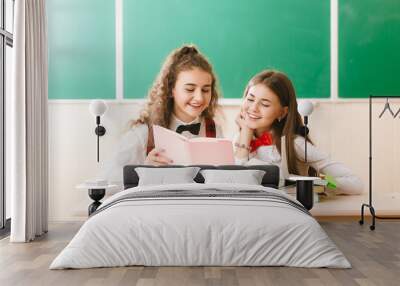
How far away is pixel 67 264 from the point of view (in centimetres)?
422

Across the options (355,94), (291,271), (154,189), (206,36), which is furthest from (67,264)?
(355,94)

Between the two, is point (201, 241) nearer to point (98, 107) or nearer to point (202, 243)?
point (202, 243)

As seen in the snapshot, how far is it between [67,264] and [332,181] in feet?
12.7

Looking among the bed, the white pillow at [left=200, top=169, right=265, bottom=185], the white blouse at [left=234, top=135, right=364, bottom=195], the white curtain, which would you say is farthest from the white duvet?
the white blouse at [left=234, top=135, right=364, bottom=195]

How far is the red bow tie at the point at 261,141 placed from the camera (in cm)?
693

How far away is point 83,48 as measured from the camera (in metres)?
7.00

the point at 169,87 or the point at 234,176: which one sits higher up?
the point at 169,87

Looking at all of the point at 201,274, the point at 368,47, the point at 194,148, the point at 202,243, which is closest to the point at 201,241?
the point at 202,243

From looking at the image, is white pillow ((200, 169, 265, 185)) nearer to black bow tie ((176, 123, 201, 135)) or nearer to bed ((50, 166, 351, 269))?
black bow tie ((176, 123, 201, 135))

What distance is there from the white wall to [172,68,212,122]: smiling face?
322mm

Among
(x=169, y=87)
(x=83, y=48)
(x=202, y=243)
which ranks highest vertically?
(x=83, y=48)

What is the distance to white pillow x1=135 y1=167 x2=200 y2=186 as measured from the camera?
20.7ft

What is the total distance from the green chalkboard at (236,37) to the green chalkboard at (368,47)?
22 cm

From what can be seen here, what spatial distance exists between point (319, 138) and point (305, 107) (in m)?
0.46
